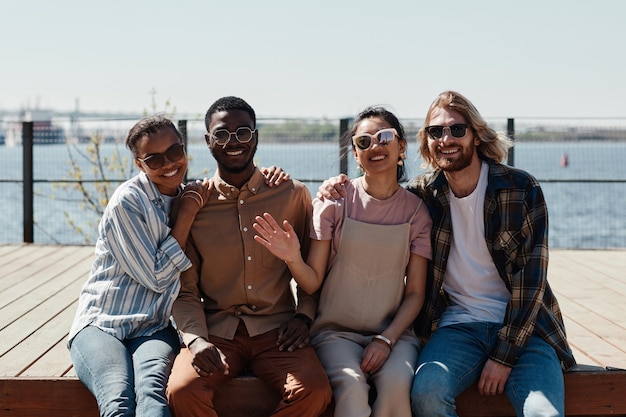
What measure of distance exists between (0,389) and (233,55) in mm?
60409

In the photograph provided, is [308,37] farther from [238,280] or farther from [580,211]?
[238,280]

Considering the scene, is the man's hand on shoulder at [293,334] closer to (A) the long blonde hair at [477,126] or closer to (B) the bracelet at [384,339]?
(B) the bracelet at [384,339]

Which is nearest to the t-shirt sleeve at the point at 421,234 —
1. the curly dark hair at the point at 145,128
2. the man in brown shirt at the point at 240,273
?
the man in brown shirt at the point at 240,273

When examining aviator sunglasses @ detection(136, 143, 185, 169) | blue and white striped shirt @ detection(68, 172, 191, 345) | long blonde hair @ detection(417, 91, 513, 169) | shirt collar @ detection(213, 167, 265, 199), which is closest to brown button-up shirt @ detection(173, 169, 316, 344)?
shirt collar @ detection(213, 167, 265, 199)

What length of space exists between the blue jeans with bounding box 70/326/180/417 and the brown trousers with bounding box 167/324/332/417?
6cm

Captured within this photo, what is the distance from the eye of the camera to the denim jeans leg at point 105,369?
10.4 feet

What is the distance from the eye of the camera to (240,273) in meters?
3.58

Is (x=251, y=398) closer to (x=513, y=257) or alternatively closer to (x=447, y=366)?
(x=447, y=366)

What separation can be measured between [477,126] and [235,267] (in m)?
1.21

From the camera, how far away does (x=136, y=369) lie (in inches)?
130

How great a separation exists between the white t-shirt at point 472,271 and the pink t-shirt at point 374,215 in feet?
0.43

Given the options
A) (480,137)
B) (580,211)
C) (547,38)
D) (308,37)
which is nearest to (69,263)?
(480,137)

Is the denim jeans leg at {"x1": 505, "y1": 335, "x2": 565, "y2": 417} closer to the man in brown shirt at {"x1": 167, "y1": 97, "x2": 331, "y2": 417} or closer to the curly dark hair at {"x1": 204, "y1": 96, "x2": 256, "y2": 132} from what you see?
the man in brown shirt at {"x1": 167, "y1": 97, "x2": 331, "y2": 417}

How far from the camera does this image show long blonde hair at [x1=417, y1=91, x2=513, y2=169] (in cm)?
357
